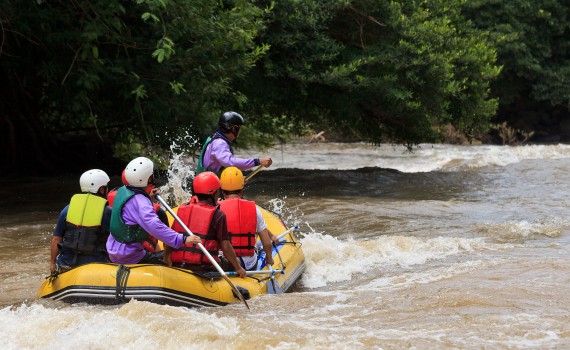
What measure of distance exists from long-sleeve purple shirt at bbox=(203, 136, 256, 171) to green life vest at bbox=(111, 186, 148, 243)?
196 cm

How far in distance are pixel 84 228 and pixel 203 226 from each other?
100cm

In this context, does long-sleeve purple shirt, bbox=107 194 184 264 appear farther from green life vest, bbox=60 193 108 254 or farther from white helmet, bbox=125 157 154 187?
green life vest, bbox=60 193 108 254

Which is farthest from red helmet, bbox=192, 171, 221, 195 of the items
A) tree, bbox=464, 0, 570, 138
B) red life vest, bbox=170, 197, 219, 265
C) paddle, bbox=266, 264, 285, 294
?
tree, bbox=464, 0, 570, 138

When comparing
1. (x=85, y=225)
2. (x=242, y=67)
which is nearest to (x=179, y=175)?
(x=242, y=67)

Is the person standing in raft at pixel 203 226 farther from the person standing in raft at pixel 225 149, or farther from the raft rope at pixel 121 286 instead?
the person standing in raft at pixel 225 149

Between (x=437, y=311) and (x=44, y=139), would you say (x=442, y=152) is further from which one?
(x=437, y=311)

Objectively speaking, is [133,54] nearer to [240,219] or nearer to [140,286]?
[240,219]

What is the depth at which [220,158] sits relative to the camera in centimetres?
844

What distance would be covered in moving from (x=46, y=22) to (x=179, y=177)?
3.48 metres

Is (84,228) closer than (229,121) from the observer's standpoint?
Yes

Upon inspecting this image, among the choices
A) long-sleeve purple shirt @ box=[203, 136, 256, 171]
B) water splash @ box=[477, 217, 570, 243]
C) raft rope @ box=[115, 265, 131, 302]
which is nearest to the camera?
raft rope @ box=[115, 265, 131, 302]

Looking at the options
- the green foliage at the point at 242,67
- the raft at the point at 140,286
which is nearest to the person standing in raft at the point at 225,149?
the raft at the point at 140,286

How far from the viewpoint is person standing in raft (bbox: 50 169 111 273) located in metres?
6.77

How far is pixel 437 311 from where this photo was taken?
6.66m
